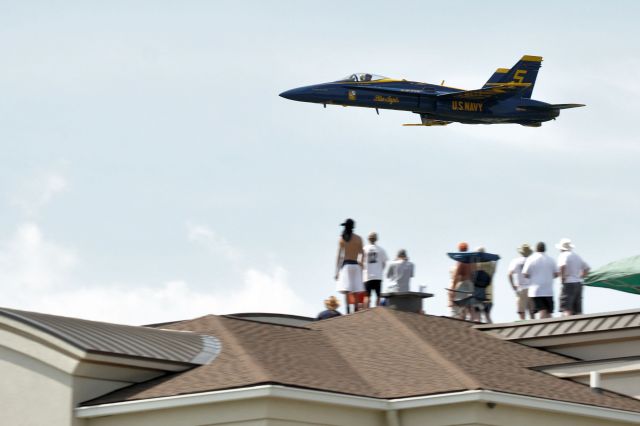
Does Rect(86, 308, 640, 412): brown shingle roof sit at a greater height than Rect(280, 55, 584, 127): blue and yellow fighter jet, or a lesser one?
lesser

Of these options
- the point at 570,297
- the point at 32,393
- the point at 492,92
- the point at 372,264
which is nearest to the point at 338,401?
the point at 32,393

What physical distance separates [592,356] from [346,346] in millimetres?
3338

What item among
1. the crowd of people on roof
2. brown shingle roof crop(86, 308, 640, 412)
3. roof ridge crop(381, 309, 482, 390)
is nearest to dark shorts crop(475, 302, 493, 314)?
the crowd of people on roof

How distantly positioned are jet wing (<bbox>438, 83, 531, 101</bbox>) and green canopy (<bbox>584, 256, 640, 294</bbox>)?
2687 centimetres

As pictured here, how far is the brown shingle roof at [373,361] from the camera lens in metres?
15.5

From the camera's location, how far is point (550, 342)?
1908 centimetres

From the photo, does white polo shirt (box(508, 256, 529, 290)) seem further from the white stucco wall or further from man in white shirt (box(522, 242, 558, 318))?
the white stucco wall

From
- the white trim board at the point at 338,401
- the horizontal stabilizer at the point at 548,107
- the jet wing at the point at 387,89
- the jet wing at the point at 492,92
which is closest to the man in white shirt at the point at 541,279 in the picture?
the white trim board at the point at 338,401

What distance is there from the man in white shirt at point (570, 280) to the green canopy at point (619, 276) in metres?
0.39

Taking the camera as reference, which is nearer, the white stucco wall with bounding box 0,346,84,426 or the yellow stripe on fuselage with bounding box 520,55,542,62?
the white stucco wall with bounding box 0,346,84,426

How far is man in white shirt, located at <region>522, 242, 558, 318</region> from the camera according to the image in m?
20.9

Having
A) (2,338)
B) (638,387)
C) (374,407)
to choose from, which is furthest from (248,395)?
(638,387)

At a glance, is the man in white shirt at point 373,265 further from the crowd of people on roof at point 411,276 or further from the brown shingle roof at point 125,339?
the brown shingle roof at point 125,339

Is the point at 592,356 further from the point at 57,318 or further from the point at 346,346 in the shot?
the point at 57,318
